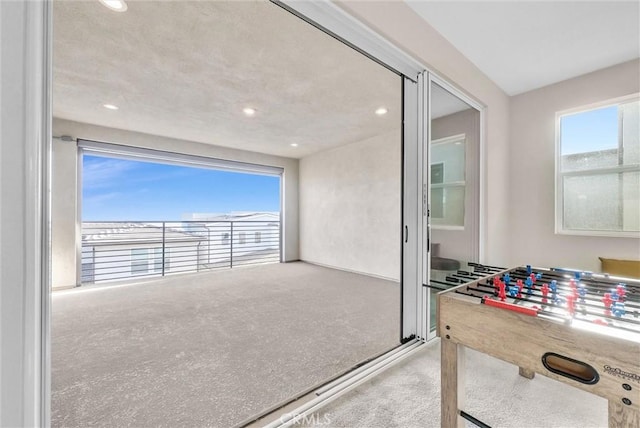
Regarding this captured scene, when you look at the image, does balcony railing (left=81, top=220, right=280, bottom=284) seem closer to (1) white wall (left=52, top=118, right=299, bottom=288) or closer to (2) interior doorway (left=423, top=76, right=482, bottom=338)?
(1) white wall (left=52, top=118, right=299, bottom=288)

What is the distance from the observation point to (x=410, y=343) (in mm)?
1974

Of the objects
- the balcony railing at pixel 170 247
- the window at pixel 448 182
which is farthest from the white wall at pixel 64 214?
the window at pixel 448 182

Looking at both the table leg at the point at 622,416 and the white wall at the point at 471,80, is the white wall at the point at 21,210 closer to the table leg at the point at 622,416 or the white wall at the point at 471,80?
the white wall at the point at 471,80

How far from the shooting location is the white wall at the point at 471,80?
1.59 metres

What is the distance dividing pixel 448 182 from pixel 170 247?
4869mm

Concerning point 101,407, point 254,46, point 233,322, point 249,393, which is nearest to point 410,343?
point 249,393

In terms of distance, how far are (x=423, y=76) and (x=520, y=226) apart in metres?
2.18

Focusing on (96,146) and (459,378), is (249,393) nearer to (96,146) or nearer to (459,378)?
(459,378)

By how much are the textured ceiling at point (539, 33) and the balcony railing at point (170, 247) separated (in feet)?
15.9

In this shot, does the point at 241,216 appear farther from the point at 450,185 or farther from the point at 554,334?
the point at 554,334

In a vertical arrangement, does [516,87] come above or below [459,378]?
above

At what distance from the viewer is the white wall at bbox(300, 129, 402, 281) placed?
4.18m

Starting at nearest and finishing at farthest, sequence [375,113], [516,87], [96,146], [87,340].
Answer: [87,340]
[516,87]
[375,113]
[96,146]

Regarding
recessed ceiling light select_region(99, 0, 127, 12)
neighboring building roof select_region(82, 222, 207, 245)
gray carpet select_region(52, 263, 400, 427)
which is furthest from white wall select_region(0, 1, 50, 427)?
neighboring building roof select_region(82, 222, 207, 245)
